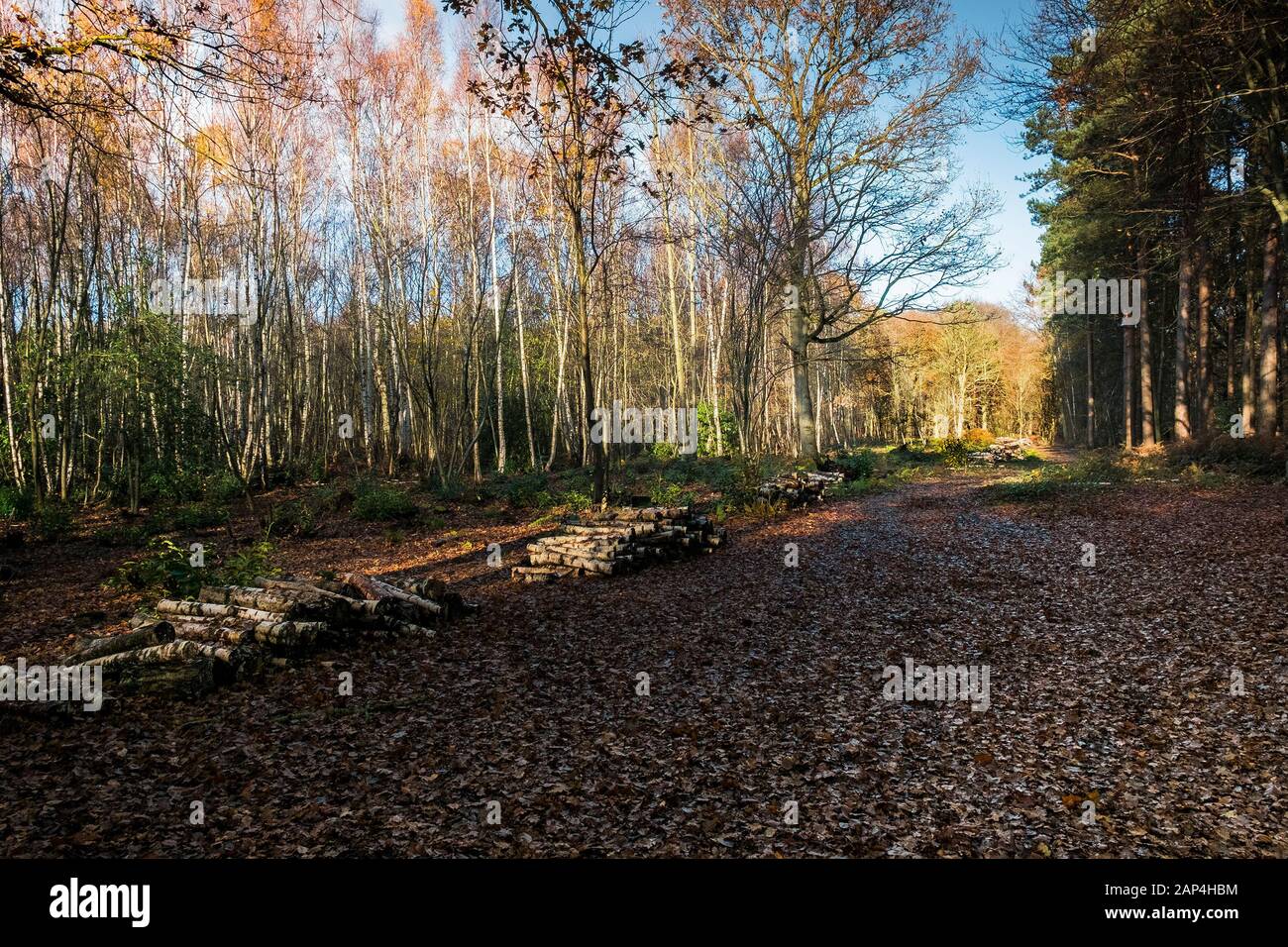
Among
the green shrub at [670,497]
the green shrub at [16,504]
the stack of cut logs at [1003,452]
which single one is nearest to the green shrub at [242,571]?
the green shrub at [670,497]

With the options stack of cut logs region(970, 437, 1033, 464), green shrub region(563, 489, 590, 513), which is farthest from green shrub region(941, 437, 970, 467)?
green shrub region(563, 489, 590, 513)

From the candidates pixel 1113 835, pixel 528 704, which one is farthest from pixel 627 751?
pixel 1113 835

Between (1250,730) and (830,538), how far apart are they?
6.86 metres

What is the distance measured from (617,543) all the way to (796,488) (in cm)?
587

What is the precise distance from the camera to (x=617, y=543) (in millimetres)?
9398

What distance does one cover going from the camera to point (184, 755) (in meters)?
4.00

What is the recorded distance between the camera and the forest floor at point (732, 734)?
3.25 metres

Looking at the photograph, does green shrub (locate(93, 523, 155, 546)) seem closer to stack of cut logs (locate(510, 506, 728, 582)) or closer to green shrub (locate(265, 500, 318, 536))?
green shrub (locate(265, 500, 318, 536))

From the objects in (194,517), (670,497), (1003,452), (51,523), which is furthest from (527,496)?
(1003,452)

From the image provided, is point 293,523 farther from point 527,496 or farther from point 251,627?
point 251,627

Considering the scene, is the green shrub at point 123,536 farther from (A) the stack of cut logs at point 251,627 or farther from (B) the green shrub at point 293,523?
(A) the stack of cut logs at point 251,627

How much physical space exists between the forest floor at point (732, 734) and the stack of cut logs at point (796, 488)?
528cm

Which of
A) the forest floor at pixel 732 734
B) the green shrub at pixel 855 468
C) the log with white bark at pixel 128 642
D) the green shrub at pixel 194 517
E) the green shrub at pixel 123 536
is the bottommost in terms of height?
the forest floor at pixel 732 734
